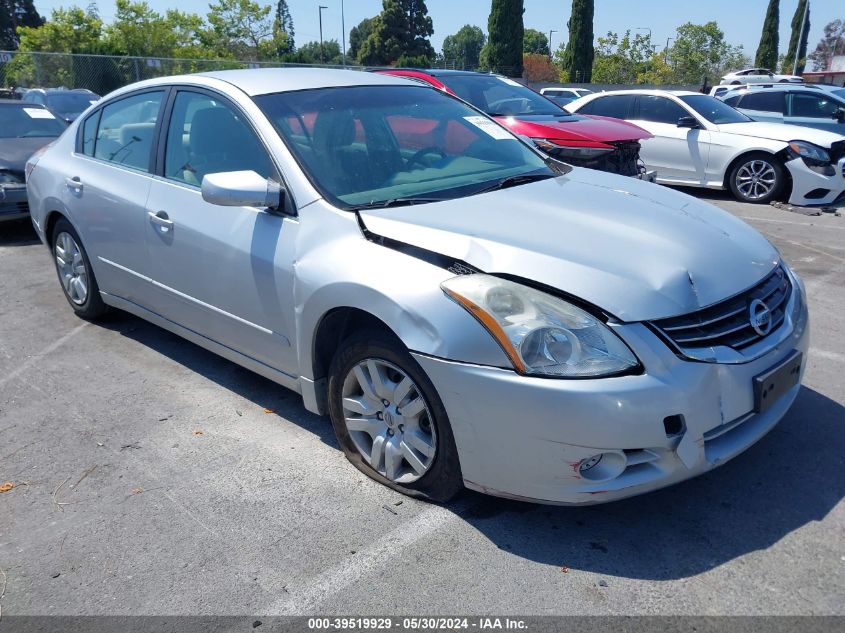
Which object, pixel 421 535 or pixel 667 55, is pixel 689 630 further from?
pixel 667 55

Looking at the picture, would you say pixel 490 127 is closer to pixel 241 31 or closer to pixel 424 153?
pixel 424 153

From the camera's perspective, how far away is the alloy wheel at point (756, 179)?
9.80 metres

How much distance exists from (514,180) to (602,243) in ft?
3.17

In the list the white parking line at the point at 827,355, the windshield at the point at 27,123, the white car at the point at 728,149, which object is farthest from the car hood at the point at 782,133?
the windshield at the point at 27,123

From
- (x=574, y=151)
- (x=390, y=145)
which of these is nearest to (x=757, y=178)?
(x=574, y=151)

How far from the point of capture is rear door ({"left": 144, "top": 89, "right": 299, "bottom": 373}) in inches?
134

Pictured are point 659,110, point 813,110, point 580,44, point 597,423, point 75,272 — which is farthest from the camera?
point 580,44

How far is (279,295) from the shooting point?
3.33 meters

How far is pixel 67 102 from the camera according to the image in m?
17.9

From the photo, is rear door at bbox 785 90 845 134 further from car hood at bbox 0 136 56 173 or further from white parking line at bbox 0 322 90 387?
white parking line at bbox 0 322 90 387

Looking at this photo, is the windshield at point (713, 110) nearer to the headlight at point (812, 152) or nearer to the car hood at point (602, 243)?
the headlight at point (812, 152)

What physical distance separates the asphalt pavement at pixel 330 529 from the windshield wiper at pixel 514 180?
1.48 metres

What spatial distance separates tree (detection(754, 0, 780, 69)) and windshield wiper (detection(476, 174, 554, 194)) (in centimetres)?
5288

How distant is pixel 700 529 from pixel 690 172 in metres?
8.54
